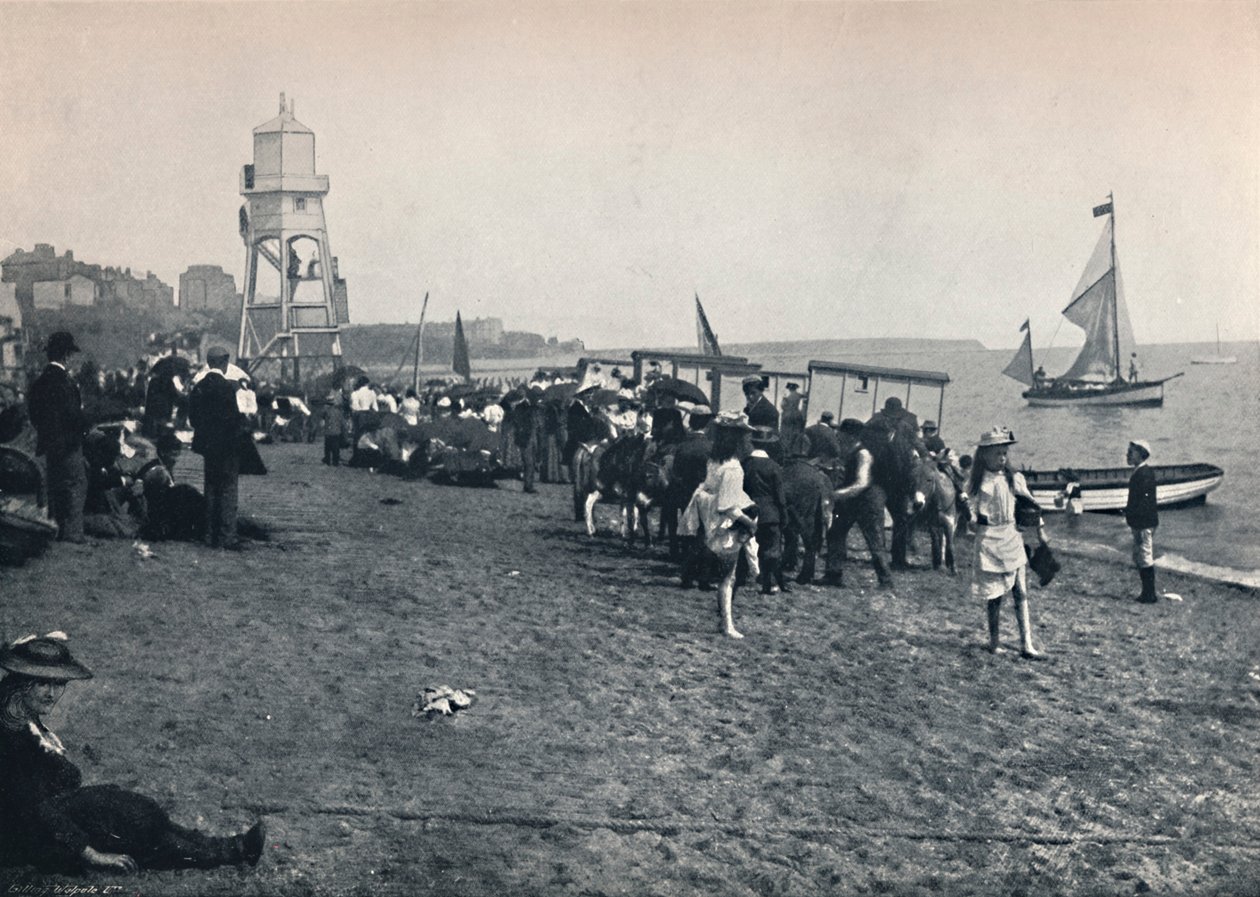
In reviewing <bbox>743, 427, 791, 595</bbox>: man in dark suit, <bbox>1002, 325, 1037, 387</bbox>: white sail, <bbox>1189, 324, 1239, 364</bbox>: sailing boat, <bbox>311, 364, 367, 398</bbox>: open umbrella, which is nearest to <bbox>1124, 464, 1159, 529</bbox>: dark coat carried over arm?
<bbox>1189, 324, 1239, 364</bbox>: sailing boat

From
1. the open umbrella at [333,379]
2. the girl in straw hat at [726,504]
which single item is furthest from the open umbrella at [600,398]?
the girl in straw hat at [726,504]

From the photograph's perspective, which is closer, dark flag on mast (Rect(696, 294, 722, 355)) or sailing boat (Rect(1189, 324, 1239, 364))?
sailing boat (Rect(1189, 324, 1239, 364))

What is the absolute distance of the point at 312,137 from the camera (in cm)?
841

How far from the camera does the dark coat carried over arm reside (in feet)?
29.9

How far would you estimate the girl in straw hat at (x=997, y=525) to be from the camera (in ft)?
24.4

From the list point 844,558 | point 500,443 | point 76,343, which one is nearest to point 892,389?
point 844,558

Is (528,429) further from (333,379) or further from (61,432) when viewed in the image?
(61,432)

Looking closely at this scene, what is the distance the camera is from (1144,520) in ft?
30.0

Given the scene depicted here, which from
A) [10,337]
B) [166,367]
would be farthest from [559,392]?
[10,337]

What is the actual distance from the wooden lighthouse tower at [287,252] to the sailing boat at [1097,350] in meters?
6.71

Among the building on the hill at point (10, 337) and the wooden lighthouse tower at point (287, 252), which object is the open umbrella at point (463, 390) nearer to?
the wooden lighthouse tower at point (287, 252)

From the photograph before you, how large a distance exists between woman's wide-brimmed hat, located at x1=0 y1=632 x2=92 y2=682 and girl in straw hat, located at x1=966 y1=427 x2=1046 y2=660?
5.79 m

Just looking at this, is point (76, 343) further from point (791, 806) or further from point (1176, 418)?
point (1176, 418)

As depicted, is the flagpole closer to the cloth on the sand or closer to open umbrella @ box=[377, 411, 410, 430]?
the cloth on the sand
